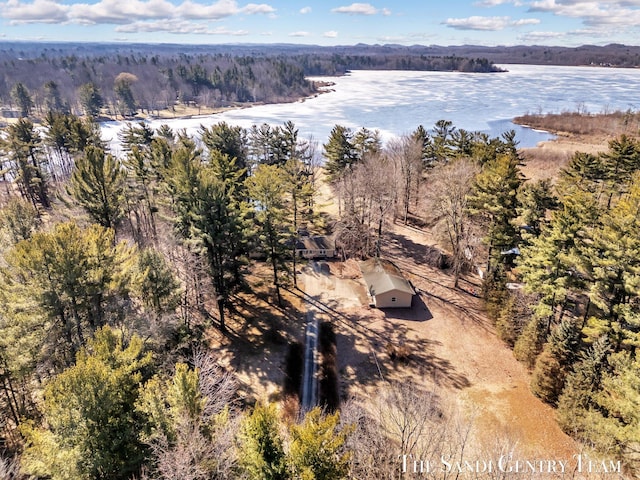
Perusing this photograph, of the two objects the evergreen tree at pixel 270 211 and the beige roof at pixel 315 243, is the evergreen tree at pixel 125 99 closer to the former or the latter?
the beige roof at pixel 315 243

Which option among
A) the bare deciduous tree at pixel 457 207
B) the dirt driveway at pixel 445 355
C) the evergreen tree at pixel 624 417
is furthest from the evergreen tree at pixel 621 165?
the evergreen tree at pixel 624 417

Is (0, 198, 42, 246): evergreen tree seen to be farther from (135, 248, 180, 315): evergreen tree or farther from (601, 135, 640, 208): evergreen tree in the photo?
(601, 135, 640, 208): evergreen tree

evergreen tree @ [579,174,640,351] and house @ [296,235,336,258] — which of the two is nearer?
evergreen tree @ [579,174,640,351]

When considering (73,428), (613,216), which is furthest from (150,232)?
(613,216)


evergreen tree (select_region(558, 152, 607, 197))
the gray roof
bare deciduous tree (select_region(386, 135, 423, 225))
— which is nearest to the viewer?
the gray roof

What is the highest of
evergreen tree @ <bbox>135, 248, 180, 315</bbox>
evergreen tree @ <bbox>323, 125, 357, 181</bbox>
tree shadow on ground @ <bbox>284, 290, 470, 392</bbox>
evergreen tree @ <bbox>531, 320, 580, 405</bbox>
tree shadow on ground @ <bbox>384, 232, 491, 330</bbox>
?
evergreen tree @ <bbox>323, 125, 357, 181</bbox>

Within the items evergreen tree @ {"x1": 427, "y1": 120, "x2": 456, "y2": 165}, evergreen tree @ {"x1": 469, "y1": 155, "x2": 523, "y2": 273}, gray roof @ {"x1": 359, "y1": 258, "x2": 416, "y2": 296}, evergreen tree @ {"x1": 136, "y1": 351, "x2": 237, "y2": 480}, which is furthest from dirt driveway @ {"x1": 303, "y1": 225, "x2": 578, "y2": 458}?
evergreen tree @ {"x1": 427, "y1": 120, "x2": 456, "y2": 165}

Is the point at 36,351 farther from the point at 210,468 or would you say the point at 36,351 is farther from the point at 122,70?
the point at 122,70
